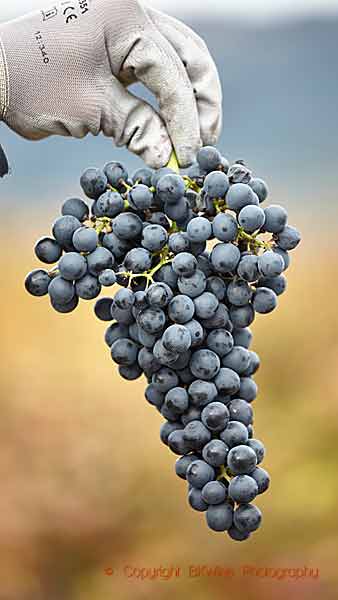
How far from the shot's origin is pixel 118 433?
2240mm

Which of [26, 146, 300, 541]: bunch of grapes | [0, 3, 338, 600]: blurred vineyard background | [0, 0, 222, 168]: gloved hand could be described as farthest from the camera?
[0, 3, 338, 600]: blurred vineyard background

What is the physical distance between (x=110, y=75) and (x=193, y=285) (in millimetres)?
303

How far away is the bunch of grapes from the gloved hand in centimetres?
9

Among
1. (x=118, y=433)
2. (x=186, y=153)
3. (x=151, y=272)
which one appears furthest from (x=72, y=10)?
(x=118, y=433)

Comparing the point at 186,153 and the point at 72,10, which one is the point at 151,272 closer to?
the point at 186,153

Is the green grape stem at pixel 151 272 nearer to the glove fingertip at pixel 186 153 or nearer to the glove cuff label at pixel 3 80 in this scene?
the glove fingertip at pixel 186 153

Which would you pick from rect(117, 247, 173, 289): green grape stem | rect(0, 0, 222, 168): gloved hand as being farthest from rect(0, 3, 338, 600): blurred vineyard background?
rect(117, 247, 173, 289): green grape stem

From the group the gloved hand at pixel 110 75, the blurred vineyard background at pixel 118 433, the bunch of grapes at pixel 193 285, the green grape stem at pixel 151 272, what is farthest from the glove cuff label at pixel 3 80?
the blurred vineyard background at pixel 118 433

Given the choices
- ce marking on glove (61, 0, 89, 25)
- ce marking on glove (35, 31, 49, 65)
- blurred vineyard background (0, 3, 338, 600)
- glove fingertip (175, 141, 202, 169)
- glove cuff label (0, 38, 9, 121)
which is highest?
ce marking on glove (61, 0, 89, 25)

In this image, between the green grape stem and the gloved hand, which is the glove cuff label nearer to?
the gloved hand

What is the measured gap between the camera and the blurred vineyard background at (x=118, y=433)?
2.22 meters

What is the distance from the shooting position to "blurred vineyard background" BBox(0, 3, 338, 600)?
222 centimetres

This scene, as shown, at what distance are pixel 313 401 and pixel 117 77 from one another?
142cm

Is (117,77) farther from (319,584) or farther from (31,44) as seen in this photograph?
(319,584)
